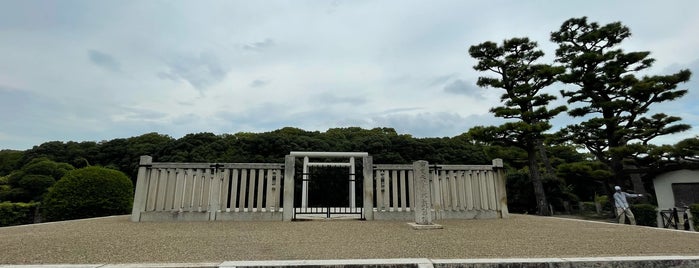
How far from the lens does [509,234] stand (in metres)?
5.35

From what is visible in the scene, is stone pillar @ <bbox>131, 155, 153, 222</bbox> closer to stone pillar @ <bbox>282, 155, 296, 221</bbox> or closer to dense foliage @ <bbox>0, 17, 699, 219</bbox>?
stone pillar @ <bbox>282, 155, 296, 221</bbox>

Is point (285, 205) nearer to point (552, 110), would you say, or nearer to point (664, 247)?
point (664, 247)

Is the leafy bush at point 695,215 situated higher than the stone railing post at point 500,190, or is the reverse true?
the stone railing post at point 500,190

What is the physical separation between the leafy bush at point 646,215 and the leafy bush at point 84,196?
14.8 metres

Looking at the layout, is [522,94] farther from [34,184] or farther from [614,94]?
[34,184]

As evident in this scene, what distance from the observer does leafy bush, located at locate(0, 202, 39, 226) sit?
10.1 m

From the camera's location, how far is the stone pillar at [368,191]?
764 centimetres

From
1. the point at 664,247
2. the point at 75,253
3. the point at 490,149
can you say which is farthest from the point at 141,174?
the point at 490,149

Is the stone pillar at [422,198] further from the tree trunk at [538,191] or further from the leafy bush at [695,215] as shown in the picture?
the tree trunk at [538,191]

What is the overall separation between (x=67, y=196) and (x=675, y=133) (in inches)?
784

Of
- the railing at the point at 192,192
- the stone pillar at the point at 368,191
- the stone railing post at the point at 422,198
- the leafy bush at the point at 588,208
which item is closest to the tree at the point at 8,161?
the railing at the point at 192,192

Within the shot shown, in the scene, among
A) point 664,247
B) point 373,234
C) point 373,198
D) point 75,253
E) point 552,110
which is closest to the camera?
point 75,253

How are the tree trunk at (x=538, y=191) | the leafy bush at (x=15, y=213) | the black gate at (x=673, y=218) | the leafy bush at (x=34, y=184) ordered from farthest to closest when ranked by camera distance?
the leafy bush at (x=34, y=184)
the tree trunk at (x=538, y=191)
the leafy bush at (x=15, y=213)
the black gate at (x=673, y=218)

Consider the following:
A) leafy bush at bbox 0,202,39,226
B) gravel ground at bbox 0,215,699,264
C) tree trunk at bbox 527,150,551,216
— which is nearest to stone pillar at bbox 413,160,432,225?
gravel ground at bbox 0,215,699,264
